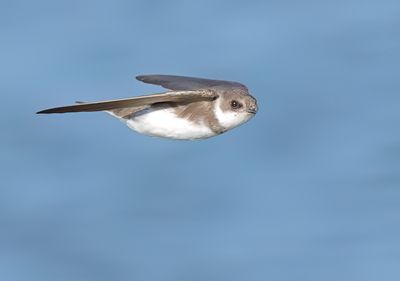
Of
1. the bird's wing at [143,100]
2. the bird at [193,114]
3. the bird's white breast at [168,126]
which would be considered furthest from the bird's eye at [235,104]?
the bird's white breast at [168,126]

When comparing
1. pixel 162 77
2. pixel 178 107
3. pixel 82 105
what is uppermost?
pixel 162 77

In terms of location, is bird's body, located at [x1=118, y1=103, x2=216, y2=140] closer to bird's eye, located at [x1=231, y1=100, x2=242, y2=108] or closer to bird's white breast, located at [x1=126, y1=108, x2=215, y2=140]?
bird's white breast, located at [x1=126, y1=108, x2=215, y2=140]

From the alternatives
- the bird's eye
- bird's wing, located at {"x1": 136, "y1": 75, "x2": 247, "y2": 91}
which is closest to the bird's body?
the bird's eye

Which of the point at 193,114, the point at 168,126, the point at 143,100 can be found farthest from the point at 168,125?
the point at 143,100

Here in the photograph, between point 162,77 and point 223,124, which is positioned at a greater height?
point 162,77

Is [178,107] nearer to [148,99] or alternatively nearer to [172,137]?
[172,137]

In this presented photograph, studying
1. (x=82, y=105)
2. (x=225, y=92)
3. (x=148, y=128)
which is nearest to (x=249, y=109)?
(x=225, y=92)
